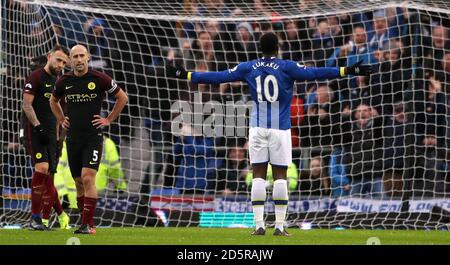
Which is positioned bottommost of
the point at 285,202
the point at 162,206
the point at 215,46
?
the point at 162,206

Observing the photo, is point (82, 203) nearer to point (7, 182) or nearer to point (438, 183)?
point (7, 182)

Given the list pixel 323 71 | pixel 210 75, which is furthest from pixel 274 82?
pixel 210 75

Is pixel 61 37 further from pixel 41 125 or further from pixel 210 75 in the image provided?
pixel 210 75

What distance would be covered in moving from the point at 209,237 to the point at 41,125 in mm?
2448

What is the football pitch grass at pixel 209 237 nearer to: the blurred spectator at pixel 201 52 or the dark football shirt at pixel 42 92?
the dark football shirt at pixel 42 92

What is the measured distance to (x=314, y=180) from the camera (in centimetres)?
1578

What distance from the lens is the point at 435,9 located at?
14.4 metres

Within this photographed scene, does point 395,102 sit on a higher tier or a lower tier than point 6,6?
lower

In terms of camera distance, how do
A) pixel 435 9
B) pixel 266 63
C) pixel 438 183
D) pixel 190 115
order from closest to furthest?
pixel 266 63 < pixel 435 9 < pixel 438 183 < pixel 190 115

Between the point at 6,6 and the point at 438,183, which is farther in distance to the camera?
the point at 438,183

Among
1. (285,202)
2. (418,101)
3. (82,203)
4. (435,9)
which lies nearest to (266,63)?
(285,202)

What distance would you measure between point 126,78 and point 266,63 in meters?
6.00

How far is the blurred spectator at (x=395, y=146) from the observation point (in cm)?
1564

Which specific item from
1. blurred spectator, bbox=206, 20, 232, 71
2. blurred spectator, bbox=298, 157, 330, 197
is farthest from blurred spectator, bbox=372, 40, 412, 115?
blurred spectator, bbox=206, 20, 232, 71
